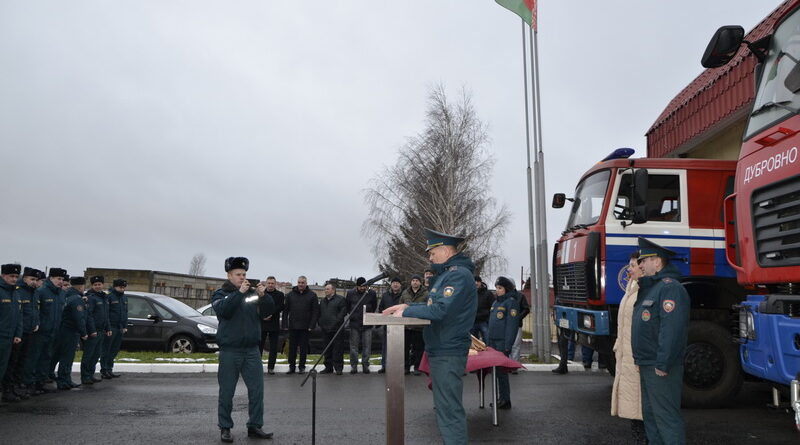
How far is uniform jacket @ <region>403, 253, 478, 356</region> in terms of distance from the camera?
4648mm

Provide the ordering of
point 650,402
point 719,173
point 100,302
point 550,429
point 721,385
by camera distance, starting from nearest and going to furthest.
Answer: point 650,402 < point 550,429 < point 721,385 < point 719,173 < point 100,302

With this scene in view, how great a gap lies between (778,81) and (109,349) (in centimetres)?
1090

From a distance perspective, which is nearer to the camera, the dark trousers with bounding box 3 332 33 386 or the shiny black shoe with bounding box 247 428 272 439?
the shiny black shoe with bounding box 247 428 272 439

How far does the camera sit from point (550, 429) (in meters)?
6.87

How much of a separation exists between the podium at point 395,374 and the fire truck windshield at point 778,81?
3288mm

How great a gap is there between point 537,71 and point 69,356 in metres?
11.7

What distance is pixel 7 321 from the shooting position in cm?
853

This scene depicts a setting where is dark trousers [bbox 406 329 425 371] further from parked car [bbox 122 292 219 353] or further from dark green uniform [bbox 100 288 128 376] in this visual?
dark green uniform [bbox 100 288 128 376]

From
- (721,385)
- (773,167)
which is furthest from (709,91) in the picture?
(773,167)

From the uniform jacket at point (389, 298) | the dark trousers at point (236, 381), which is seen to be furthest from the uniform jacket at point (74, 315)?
the uniform jacket at point (389, 298)

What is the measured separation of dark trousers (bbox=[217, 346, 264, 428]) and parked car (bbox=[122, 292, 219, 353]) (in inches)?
306

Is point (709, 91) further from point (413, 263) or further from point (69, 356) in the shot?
point (413, 263)

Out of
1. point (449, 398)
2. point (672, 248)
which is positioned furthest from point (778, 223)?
point (672, 248)

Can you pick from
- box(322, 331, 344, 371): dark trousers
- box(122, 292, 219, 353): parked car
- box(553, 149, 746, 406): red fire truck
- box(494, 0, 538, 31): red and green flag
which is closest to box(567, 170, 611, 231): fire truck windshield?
box(553, 149, 746, 406): red fire truck
